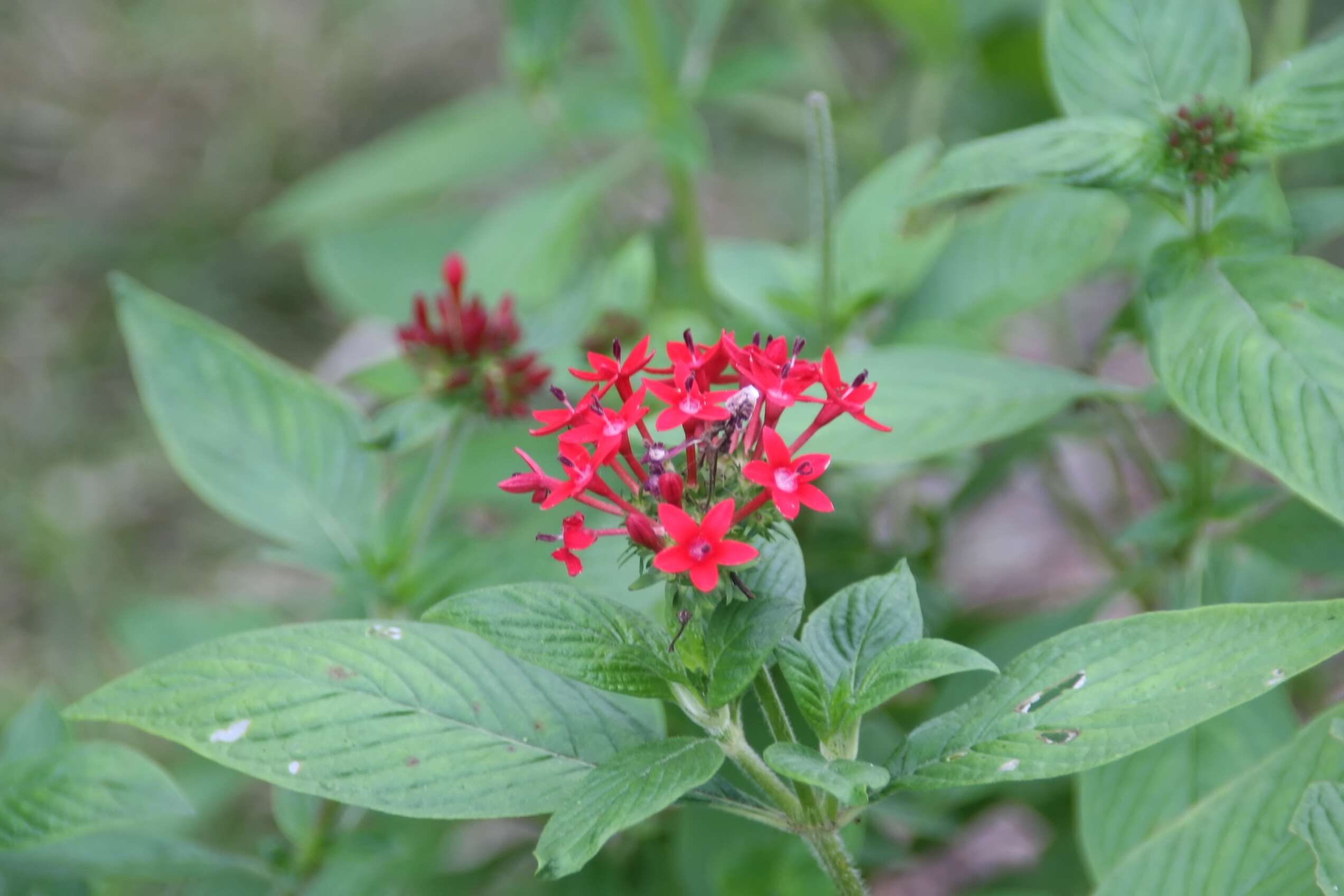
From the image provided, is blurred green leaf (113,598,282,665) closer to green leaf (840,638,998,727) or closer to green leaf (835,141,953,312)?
green leaf (835,141,953,312)

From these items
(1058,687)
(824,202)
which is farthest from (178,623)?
→ (1058,687)

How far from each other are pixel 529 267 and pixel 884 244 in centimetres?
57

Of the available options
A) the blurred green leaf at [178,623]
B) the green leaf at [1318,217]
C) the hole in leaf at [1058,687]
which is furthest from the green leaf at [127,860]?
the green leaf at [1318,217]

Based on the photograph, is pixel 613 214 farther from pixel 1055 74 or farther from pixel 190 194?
pixel 1055 74

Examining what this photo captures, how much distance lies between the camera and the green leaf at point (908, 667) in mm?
716

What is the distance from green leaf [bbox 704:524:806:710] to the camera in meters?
0.72

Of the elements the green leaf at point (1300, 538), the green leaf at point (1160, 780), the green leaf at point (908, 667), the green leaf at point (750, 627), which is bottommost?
the green leaf at point (1160, 780)

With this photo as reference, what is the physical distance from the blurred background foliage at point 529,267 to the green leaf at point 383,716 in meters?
0.30

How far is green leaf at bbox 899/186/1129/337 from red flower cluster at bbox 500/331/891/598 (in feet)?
2.29

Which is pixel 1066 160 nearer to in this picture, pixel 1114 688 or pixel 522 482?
pixel 1114 688

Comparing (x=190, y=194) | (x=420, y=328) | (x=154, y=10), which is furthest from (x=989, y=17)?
(x=154, y=10)

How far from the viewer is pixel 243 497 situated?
1.33 metres

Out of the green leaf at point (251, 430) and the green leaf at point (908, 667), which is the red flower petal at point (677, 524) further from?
the green leaf at point (251, 430)

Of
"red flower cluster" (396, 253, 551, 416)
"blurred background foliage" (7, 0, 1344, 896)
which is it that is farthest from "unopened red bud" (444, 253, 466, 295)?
"blurred background foliage" (7, 0, 1344, 896)
